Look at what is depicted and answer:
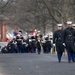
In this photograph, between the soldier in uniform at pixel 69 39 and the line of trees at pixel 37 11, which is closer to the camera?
the soldier in uniform at pixel 69 39

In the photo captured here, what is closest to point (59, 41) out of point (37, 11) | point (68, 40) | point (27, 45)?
point (68, 40)

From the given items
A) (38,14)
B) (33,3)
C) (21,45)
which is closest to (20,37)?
(21,45)

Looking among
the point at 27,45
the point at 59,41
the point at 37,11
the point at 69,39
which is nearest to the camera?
the point at 69,39

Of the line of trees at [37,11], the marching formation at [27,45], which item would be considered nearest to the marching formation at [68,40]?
the marching formation at [27,45]

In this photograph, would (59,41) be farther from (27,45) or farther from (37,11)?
(37,11)

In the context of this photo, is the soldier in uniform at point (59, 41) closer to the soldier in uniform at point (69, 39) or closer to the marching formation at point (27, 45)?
the soldier in uniform at point (69, 39)

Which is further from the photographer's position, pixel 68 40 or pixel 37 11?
pixel 37 11

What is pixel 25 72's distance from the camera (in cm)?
1780

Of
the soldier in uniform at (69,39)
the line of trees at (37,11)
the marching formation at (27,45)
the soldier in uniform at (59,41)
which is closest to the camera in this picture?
the soldier in uniform at (69,39)

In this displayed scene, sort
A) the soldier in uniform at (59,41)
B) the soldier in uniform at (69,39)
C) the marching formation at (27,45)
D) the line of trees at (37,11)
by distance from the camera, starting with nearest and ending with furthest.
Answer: the soldier in uniform at (69,39), the soldier in uniform at (59,41), the marching formation at (27,45), the line of trees at (37,11)

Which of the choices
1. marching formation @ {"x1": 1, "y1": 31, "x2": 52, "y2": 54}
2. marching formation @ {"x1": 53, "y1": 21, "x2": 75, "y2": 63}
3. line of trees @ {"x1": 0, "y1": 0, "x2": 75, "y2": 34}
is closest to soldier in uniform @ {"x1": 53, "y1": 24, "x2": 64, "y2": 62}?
marching formation @ {"x1": 53, "y1": 21, "x2": 75, "y2": 63}

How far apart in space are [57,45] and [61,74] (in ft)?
25.2

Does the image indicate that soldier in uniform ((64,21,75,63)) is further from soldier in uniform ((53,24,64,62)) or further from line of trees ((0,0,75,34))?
line of trees ((0,0,75,34))

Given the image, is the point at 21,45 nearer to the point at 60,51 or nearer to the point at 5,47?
the point at 5,47
